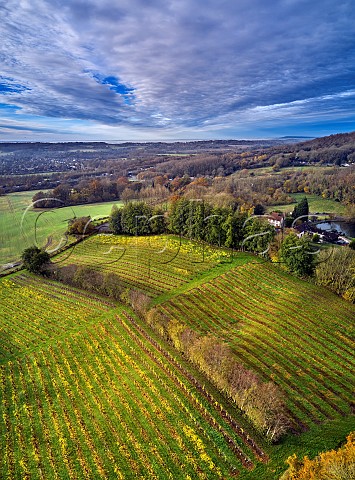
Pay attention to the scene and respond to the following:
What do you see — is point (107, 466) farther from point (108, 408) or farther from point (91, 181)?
point (91, 181)

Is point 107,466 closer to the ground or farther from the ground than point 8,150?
closer to the ground

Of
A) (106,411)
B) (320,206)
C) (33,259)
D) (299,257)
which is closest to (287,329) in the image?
(299,257)

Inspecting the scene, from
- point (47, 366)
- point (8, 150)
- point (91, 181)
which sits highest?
point (8, 150)

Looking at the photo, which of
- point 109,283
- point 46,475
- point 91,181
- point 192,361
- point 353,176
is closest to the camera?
point 46,475

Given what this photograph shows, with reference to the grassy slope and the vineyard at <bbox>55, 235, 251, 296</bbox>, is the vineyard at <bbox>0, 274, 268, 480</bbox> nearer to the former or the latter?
the grassy slope

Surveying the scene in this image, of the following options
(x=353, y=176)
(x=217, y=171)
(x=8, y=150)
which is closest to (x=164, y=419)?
(x=8, y=150)

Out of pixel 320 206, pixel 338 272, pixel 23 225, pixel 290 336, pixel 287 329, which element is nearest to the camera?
pixel 290 336

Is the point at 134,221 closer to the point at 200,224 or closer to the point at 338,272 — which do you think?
the point at 200,224
